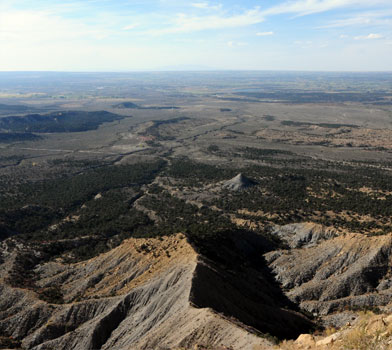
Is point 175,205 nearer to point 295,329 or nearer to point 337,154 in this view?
point 295,329

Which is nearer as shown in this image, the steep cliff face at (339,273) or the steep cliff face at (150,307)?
the steep cliff face at (150,307)

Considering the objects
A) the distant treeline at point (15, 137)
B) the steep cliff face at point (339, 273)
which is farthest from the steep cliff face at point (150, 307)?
the distant treeline at point (15, 137)

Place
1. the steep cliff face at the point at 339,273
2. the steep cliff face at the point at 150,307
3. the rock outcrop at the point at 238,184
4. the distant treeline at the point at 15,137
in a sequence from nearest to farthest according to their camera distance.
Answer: the steep cliff face at the point at 150,307 → the steep cliff face at the point at 339,273 → the rock outcrop at the point at 238,184 → the distant treeline at the point at 15,137

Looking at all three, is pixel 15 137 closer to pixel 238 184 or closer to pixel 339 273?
pixel 238 184

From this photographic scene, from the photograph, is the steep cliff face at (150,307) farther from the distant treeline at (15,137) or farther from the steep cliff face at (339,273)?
the distant treeline at (15,137)

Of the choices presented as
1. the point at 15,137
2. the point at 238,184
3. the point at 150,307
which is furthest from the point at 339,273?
the point at 15,137

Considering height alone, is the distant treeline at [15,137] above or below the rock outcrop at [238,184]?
above
